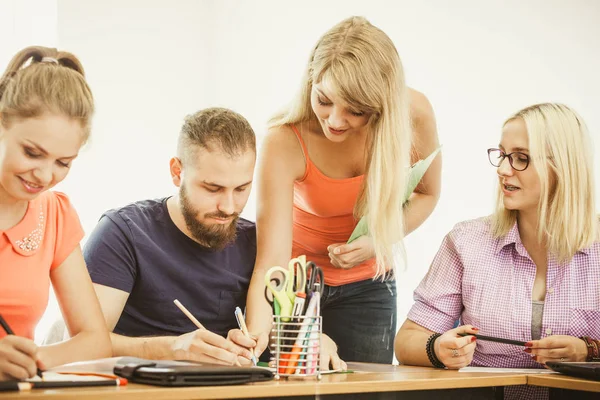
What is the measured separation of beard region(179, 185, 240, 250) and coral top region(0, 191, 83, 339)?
33 cm

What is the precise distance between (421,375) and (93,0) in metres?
1.02

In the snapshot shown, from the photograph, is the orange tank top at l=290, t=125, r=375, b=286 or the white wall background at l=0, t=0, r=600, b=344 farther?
the orange tank top at l=290, t=125, r=375, b=286

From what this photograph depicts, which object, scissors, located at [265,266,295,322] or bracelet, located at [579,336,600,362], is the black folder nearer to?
scissors, located at [265,266,295,322]

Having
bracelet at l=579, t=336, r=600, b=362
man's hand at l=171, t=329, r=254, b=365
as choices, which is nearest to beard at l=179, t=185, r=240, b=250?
man's hand at l=171, t=329, r=254, b=365

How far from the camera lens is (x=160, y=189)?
5.76ft

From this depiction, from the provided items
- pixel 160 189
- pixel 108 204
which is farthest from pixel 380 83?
pixel 108 204

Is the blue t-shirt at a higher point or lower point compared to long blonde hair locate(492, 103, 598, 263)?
lower

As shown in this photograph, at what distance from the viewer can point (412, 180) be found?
1.98 meters

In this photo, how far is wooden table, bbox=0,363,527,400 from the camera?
3.06 feet

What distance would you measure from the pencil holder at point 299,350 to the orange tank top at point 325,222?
71 centimetres

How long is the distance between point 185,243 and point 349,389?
0.70 m

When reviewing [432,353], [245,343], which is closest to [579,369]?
[432,353]

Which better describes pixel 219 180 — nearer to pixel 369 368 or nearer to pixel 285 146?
pixel 285 146

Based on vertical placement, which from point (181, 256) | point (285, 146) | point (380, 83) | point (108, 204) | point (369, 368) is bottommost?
point (369, 368)
